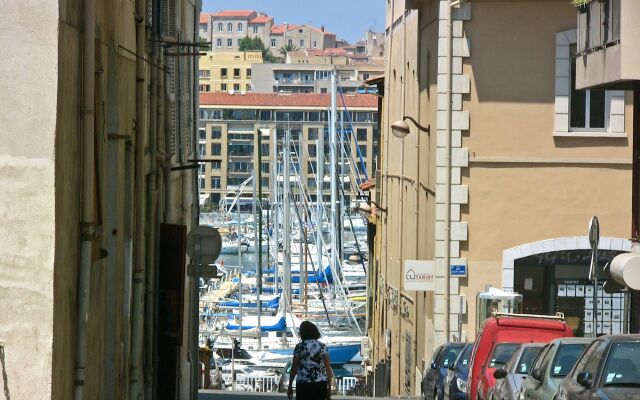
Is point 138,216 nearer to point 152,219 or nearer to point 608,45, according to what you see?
point 152,219

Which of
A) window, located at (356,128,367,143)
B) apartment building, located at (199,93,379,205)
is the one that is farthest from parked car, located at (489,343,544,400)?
window, located at (356,128,367,143)

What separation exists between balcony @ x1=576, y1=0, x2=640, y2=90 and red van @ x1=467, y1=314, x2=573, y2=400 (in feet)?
11.9

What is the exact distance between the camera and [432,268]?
100.0 feet

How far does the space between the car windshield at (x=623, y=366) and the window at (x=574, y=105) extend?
17.1m

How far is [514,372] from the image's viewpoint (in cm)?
1812

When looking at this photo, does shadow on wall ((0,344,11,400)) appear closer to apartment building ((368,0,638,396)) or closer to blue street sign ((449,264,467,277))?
apartment building ((368,0,638,396))

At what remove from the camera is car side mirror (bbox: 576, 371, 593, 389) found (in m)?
13.0

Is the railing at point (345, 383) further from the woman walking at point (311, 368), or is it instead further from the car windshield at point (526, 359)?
the woman walking at point (311, 368)

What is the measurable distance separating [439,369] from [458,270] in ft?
17.7

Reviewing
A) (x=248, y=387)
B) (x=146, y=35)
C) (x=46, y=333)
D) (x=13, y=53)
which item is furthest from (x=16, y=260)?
(x=248, y=387)

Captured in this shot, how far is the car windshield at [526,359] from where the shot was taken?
18.2 m

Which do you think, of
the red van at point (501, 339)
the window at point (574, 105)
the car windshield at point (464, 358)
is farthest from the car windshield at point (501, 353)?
the window at point (574, 105)

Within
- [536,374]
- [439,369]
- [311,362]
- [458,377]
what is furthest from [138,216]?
[439,369]

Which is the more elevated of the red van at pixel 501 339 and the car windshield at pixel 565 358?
the car windshield at pixel 565 358
